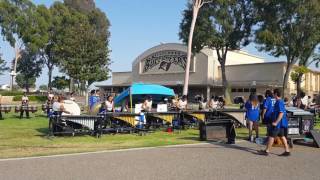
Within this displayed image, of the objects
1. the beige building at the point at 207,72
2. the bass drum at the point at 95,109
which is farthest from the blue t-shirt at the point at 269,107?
the beige building at the point at 207,72

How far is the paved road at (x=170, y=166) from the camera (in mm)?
8461

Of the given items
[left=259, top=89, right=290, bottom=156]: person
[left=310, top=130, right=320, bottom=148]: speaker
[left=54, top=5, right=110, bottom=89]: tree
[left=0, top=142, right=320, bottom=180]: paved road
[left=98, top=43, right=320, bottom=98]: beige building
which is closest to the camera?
[left=0, top=142, right=320, bottom=180]: paved road

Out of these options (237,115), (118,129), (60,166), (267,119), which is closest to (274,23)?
(237,115)

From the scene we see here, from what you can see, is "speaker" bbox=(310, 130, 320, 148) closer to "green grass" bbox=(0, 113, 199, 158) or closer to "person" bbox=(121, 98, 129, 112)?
"green grass" bbox=(0, 113, 199, 158)

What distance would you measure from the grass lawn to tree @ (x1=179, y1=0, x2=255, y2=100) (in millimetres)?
31445

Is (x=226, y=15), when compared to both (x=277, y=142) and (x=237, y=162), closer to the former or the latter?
(x=277, y=142)

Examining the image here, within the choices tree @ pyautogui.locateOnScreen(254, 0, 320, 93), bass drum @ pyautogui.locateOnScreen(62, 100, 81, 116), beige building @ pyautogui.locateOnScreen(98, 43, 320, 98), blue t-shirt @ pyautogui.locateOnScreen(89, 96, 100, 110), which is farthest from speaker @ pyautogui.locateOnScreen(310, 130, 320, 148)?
beige building @ pyautogui.locateOnScreen(98, 43, 320, 98)

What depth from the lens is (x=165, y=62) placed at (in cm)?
6788

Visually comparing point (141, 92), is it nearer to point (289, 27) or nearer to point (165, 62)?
point (289, 27)

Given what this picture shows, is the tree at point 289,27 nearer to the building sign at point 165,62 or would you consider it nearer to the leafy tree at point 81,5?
the building sign at point 165,62

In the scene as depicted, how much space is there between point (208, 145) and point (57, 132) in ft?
16.4

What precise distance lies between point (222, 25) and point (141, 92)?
28.9 m

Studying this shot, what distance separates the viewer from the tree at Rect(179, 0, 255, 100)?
48031 millimetres

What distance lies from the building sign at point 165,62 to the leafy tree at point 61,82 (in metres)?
13.3
